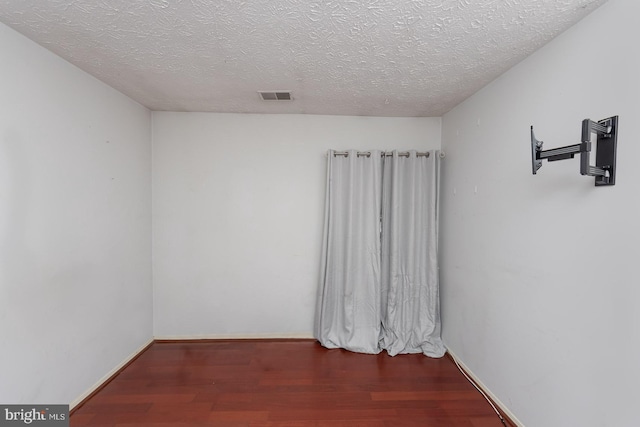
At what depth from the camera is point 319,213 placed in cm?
272

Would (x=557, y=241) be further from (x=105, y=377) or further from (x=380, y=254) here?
(x=105, y=377)

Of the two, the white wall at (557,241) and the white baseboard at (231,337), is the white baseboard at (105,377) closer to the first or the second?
the white baseboard at (231,337)

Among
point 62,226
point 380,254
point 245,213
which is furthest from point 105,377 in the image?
point 380,254

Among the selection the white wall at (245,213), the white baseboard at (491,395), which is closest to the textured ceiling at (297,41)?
the white wall at (245,213)

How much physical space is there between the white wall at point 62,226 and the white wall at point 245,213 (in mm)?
335

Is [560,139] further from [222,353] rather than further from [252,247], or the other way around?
[222,353]

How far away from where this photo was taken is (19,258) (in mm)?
1449

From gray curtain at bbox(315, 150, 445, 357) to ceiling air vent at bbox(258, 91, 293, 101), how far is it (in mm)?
666

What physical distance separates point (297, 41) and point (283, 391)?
237 centimetres

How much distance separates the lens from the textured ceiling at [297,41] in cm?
122

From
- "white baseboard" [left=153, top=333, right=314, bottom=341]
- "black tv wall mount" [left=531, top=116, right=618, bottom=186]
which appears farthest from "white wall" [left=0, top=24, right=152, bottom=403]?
"black tv wall mount" [left=531, top=116, right=618, bottom=186]

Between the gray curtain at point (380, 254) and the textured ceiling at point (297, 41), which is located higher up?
the textured ceiling at point (297, 41)

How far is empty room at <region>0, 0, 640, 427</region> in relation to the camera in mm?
1233

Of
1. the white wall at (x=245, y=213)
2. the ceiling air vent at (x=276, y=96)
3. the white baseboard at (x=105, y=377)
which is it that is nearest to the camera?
the white baseboard at (x=105, y=377)
